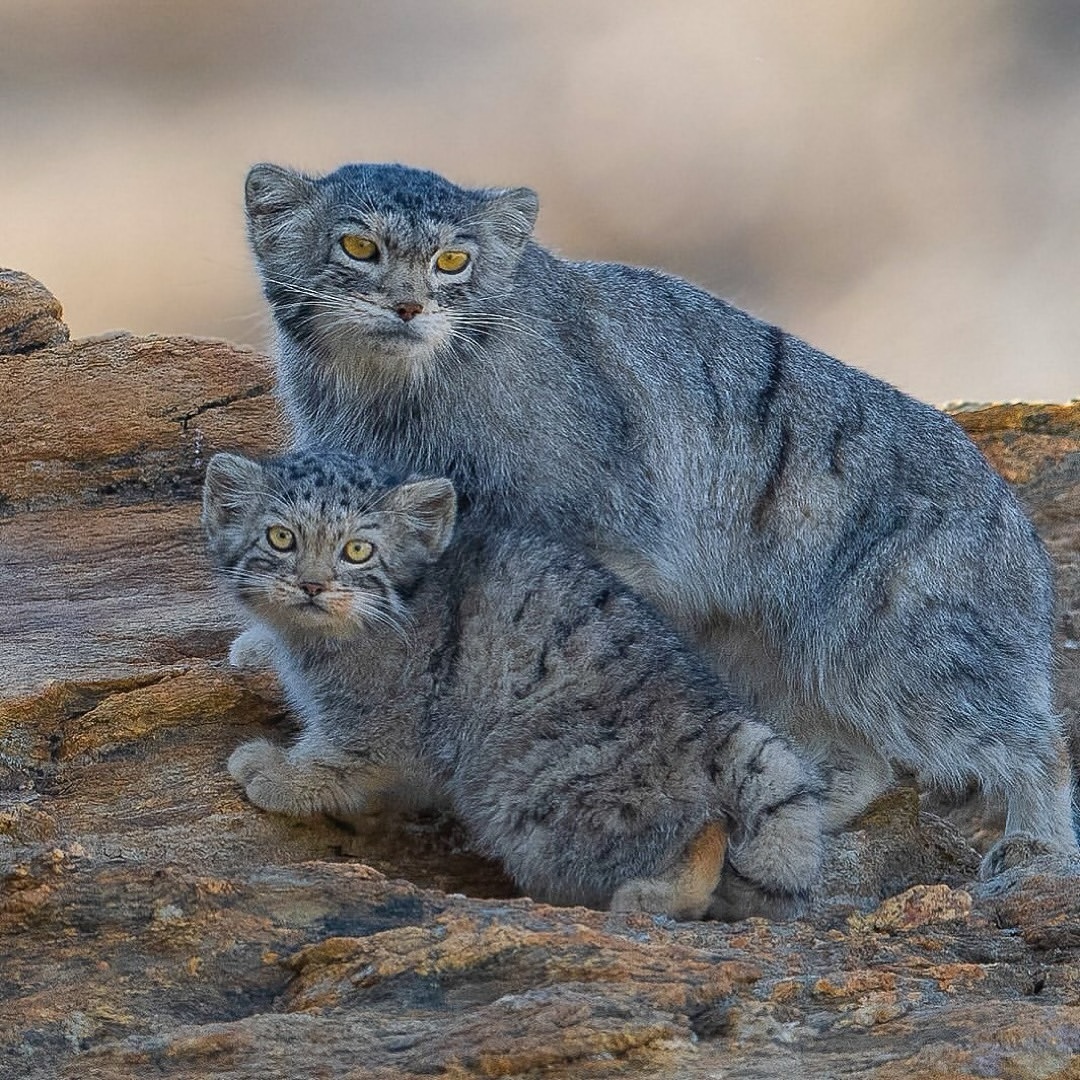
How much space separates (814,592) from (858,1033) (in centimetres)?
326

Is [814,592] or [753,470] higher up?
[753,470]

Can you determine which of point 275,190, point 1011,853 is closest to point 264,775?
point 275,190

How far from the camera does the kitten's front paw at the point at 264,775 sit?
5.56 meters

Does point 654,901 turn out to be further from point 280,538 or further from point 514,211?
point 514,211

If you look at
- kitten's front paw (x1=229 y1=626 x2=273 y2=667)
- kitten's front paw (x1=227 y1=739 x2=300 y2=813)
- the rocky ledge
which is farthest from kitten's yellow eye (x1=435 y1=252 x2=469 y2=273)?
kitten's front paw (x1=227 y1=739 x2=300 y2=813)

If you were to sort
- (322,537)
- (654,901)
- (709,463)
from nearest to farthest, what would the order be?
(654,901), (322,537), (709,463)

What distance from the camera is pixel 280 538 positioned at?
5.57 m

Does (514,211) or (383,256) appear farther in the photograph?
(514,211)

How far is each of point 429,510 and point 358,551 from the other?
315 mm

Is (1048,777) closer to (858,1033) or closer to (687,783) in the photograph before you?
(687,783)

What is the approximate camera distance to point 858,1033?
12.3 feet

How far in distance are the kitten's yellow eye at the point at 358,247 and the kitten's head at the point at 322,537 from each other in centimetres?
81

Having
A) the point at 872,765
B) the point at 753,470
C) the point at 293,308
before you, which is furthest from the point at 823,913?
the point at 293,308

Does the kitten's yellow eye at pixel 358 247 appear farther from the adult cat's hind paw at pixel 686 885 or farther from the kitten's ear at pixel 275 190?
the adult cat's hind paw at pixel 686 885
